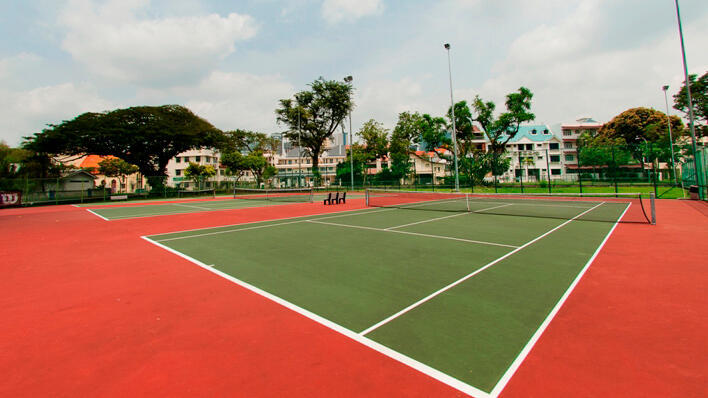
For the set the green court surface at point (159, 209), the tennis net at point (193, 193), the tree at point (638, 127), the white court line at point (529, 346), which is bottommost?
the white court line at point (529, 346)

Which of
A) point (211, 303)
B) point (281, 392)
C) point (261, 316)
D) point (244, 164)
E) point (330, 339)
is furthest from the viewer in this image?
point (244, 164)

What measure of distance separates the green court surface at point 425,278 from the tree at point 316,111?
45.1m

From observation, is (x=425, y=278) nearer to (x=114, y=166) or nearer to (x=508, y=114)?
(x=508, y=114)

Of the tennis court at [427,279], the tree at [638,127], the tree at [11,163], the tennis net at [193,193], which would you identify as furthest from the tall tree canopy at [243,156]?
the tree at [638,127]

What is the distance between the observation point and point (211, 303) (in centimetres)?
454

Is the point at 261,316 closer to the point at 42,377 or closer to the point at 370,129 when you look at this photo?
the point at 42,377

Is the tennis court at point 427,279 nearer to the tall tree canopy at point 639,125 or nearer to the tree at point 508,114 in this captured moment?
the tree at point 508,114

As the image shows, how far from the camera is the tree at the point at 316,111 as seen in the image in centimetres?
5294

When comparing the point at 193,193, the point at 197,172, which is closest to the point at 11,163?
the point at 193,193

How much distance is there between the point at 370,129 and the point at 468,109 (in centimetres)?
1703

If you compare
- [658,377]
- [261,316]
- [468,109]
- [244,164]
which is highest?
[468,109]

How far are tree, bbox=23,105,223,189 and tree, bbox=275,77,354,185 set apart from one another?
1197 centimetres

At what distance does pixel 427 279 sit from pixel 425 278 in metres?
0.06

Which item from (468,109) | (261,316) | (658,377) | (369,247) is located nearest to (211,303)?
(261,316)
